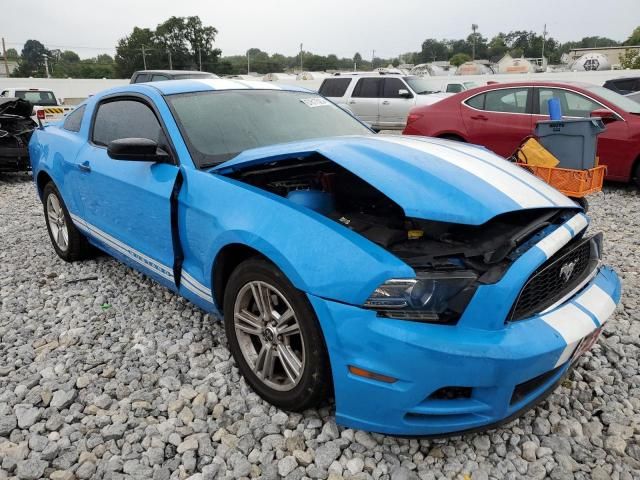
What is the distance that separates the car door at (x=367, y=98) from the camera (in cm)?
1269

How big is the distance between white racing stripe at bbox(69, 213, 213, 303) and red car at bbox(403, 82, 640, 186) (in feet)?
17.8

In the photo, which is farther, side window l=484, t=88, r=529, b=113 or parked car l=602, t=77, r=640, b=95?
parked car l=602, t=77, r=640, b=95

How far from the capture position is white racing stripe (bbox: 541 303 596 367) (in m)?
1.94

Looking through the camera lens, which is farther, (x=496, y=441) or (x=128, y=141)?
(x=128, y=141)

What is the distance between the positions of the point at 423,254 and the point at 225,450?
1.18 meters

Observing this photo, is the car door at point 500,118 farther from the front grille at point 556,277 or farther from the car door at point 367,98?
the car door at point 367,98

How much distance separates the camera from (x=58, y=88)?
3212 centimetres

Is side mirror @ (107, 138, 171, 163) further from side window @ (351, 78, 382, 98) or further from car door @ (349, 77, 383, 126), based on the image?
side window @ (351, 78, 382, 98)

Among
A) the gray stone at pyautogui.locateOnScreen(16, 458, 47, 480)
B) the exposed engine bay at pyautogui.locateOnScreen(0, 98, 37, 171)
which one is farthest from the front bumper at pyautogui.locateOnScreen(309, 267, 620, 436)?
the exposed engine bay at pyautogui.locateOnScreen(0, 98, 37, 171)

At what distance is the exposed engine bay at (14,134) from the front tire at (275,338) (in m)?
7.65

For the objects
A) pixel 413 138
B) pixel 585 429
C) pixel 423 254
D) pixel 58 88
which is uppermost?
pixel 58 88

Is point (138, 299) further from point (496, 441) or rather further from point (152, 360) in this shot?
point (496, 441)

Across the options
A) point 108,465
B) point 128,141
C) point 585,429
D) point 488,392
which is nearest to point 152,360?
point 108,465

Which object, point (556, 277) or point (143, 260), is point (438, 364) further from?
point (143, 260)
